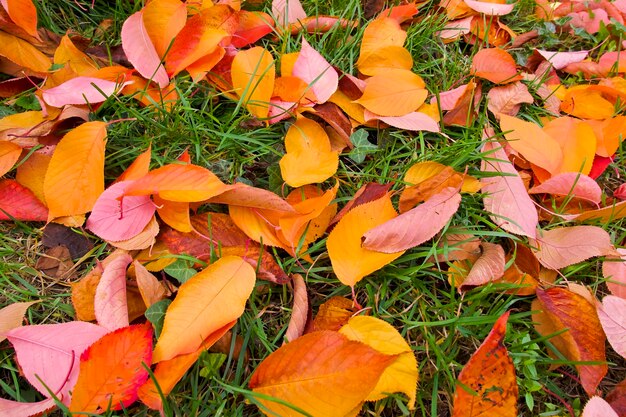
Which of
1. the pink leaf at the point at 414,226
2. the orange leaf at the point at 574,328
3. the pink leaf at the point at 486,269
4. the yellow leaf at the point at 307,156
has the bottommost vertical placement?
the orange leaf at the point at 574,328

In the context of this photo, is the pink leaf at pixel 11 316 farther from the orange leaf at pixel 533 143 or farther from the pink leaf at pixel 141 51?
the orange leaf at pixel 533 143

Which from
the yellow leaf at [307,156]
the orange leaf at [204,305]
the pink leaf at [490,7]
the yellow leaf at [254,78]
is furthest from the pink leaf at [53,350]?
the pink leaf at [490,7]

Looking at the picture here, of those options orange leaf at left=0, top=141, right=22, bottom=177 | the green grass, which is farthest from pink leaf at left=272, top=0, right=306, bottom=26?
orange leaf at left=0, top=141, right=22, bottom=177

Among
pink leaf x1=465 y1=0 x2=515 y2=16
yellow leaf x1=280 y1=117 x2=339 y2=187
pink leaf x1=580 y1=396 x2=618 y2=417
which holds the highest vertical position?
pink leaf x1=465 y1=0 x2=515 y2=16

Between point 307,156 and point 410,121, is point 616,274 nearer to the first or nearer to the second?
point 410,121

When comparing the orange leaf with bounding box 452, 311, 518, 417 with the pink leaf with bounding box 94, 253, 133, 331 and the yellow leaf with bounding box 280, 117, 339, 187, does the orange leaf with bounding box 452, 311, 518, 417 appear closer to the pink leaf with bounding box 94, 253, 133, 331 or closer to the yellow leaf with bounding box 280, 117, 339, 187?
the yellow leaf with bounding box 280, 117, 339, 187

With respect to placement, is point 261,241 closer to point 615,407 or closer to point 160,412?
point 160,412

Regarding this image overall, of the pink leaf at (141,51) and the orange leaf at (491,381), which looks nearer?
the orange leaf at (491,381)

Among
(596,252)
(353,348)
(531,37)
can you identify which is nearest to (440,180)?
(596,252)
